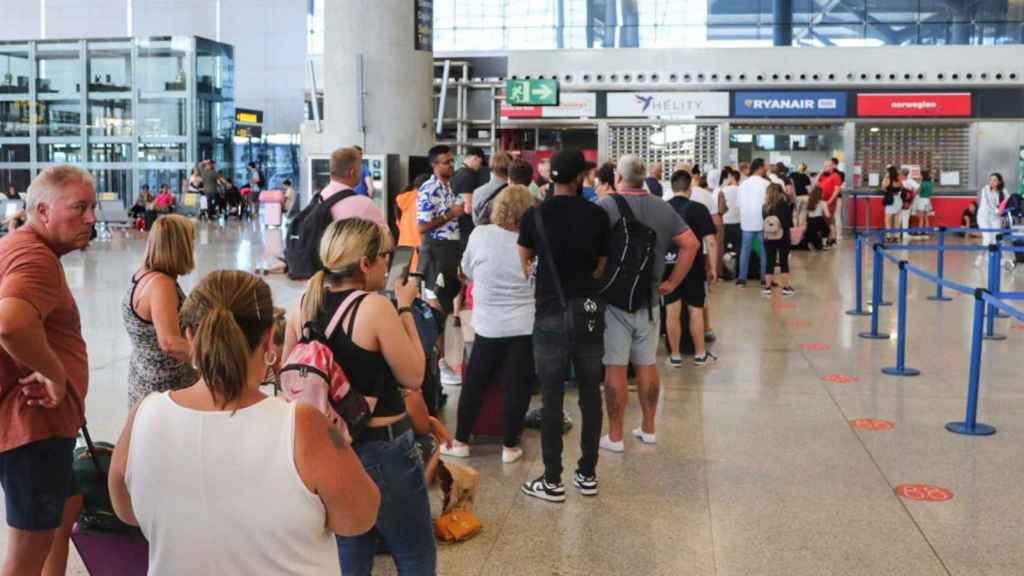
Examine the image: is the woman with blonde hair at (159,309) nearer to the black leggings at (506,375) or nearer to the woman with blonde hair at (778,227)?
the black leggings at (506,375)

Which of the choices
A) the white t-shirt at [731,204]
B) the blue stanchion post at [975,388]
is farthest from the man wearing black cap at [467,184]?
the white t-shirt at [731,204]

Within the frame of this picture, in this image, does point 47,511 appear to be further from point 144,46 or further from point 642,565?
point 144,46

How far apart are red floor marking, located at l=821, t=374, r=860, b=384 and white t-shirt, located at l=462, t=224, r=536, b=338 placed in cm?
369

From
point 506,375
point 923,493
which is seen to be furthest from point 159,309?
point 923,493

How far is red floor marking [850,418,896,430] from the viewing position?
7.32 metres

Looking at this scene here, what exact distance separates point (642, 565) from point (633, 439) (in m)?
2.20

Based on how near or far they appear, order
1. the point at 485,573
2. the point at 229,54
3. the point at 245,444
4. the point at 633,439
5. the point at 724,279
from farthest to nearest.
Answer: the point at 229,54, the point at 724,279, the point at 633,439, the point at 485,573, the point at 245,444

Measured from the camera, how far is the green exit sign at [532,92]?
80.5ft

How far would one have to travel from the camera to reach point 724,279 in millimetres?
17094

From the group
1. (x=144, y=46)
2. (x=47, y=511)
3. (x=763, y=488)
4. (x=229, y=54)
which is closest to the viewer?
(x=47, y=511)


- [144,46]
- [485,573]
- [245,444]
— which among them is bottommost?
[485,573]

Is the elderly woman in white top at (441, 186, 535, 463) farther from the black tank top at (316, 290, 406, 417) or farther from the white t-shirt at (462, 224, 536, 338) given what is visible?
the black tank top at (316, 290, 406, 417)

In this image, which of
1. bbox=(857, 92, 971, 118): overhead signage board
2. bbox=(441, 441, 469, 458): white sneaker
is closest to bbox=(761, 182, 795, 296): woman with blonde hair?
bbox=(441, 441, 469, 458): white sneaker

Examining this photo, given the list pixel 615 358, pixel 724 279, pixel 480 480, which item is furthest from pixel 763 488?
pixel 724 279
